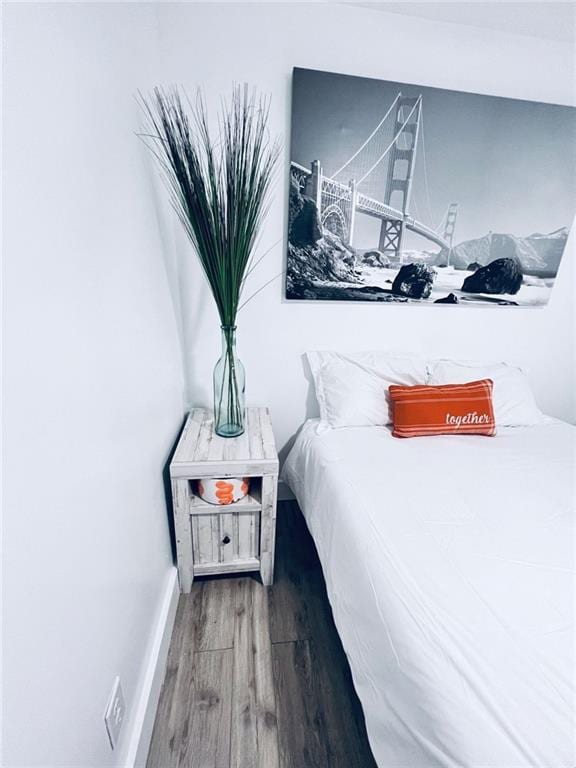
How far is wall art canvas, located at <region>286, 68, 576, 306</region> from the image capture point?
1.38 meters

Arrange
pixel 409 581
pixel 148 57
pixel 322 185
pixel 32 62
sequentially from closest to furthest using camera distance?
pixel 32 62 < pixel 409 581 < pixel 148 57 < pixel 322 185

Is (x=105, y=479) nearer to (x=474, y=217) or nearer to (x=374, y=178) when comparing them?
(x=374, y=178)

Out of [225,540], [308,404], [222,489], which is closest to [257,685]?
[225,540]

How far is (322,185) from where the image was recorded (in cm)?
144

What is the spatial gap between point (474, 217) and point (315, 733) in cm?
214

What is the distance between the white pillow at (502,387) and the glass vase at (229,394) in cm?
99

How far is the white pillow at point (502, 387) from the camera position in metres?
1.68

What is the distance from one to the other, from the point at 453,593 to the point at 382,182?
5.17 feet

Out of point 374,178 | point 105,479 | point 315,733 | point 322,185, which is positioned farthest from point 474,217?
point 315,733

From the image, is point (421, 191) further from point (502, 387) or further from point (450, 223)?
point (502, 387)

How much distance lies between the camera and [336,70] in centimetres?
134

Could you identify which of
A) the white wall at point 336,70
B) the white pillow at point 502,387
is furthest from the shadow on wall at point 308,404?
the white pillow at point 502,387

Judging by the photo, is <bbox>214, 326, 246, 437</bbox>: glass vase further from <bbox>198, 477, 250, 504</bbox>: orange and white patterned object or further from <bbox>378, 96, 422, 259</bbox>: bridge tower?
<bbox>378, 96, 422, 259</bbox>: bridge tower

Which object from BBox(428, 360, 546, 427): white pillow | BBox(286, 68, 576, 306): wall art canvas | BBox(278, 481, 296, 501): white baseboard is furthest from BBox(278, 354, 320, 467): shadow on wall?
BBox(428, 360, 546, 427): white pillow
